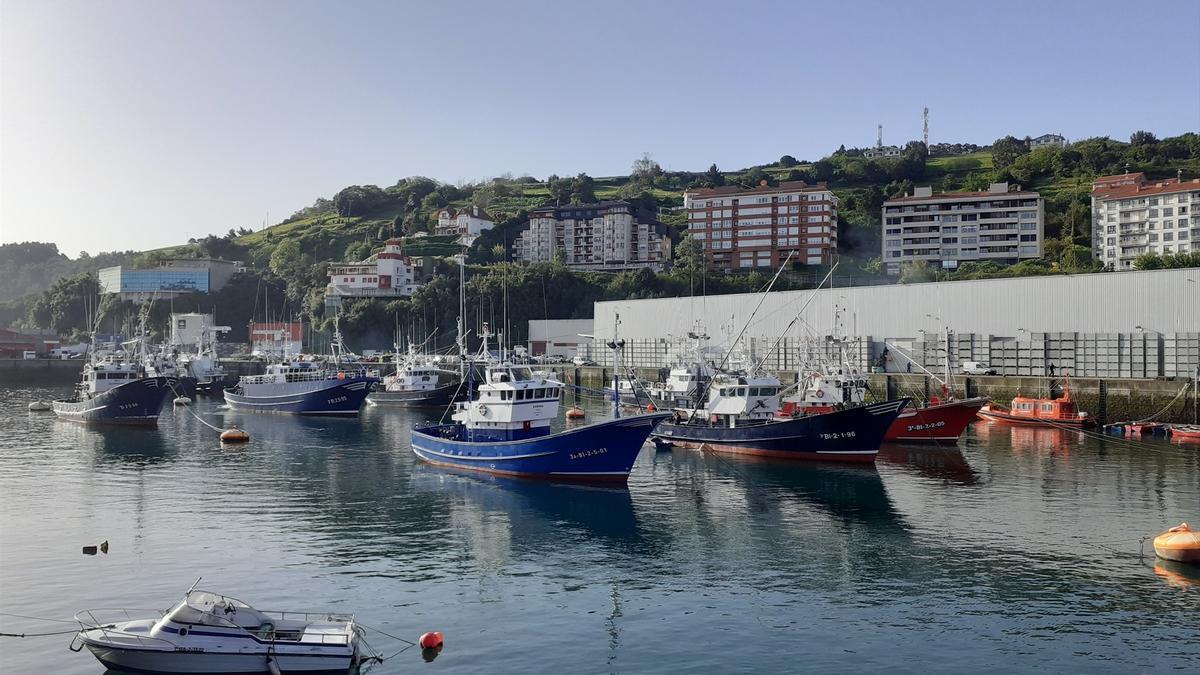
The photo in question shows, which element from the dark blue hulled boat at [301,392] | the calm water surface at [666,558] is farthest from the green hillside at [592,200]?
the calm water surface at [666,558]

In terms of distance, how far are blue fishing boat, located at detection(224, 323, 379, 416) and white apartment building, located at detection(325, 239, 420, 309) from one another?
52998 mm

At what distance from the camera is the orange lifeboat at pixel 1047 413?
2015 inches

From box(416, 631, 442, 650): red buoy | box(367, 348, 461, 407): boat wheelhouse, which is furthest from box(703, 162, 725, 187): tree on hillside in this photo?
box(416, 631, 442, 650): red buoy

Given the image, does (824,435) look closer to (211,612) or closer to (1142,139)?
(211,612)

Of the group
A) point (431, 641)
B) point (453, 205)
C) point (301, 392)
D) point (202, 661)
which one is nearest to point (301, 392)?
point (301, 392)

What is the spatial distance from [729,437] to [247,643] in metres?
29.5

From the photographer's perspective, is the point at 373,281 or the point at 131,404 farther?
the point at 373,281

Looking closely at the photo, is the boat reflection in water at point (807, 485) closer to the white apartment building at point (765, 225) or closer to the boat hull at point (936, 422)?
the boat hull at point (936, 422)

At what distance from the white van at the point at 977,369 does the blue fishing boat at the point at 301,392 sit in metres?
42.3

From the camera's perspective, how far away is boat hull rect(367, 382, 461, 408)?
69.5 m

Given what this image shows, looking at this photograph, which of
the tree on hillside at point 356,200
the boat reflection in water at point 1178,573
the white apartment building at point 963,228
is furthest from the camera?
the tree on hillside at point 356,200

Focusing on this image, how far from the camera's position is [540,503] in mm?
31391

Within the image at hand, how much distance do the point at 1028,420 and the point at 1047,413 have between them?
1112 millimetres

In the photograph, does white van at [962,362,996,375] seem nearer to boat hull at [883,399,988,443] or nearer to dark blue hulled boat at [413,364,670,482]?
boat hull at [883,399,988,443]
